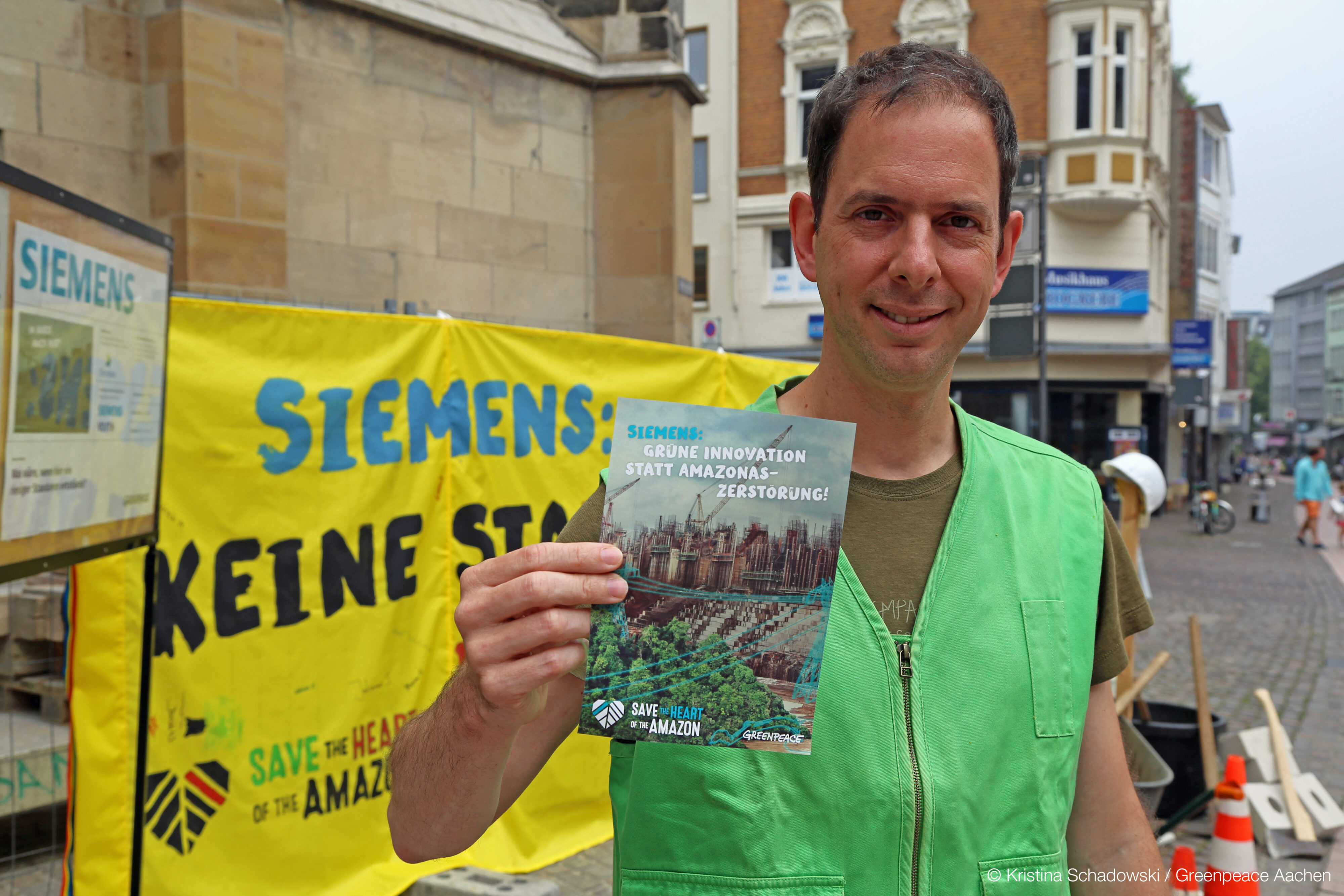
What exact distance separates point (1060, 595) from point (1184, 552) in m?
19.0

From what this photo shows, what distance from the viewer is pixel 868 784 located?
1359 mm

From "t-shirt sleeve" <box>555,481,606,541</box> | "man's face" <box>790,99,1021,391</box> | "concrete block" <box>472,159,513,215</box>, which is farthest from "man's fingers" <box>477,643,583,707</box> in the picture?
"concrete block" <box>472,159,513,215</box>

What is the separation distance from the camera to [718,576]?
1.25 m

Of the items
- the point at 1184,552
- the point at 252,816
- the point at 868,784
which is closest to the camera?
the point at 868,784

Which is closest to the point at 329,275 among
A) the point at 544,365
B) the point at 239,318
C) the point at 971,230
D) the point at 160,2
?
the point at 160,2

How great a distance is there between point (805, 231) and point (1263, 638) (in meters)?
10.9

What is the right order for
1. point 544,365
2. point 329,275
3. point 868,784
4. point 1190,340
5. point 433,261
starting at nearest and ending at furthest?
point 868,784
point 544,365
point 329,275
point 433,261
point 1190,340

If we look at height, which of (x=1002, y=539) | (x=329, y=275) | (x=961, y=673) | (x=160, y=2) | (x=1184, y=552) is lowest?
(x=1184, y=552)

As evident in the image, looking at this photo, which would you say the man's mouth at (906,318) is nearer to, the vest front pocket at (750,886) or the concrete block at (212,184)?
the vest front pocket at (750,886)

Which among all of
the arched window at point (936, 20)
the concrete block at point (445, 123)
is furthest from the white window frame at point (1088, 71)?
the concrete block at point (445, 123)

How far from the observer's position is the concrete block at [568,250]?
8.77 m

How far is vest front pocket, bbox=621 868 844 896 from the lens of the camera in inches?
53.0

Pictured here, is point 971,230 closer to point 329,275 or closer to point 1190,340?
point 329,275

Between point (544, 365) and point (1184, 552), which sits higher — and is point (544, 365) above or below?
above
